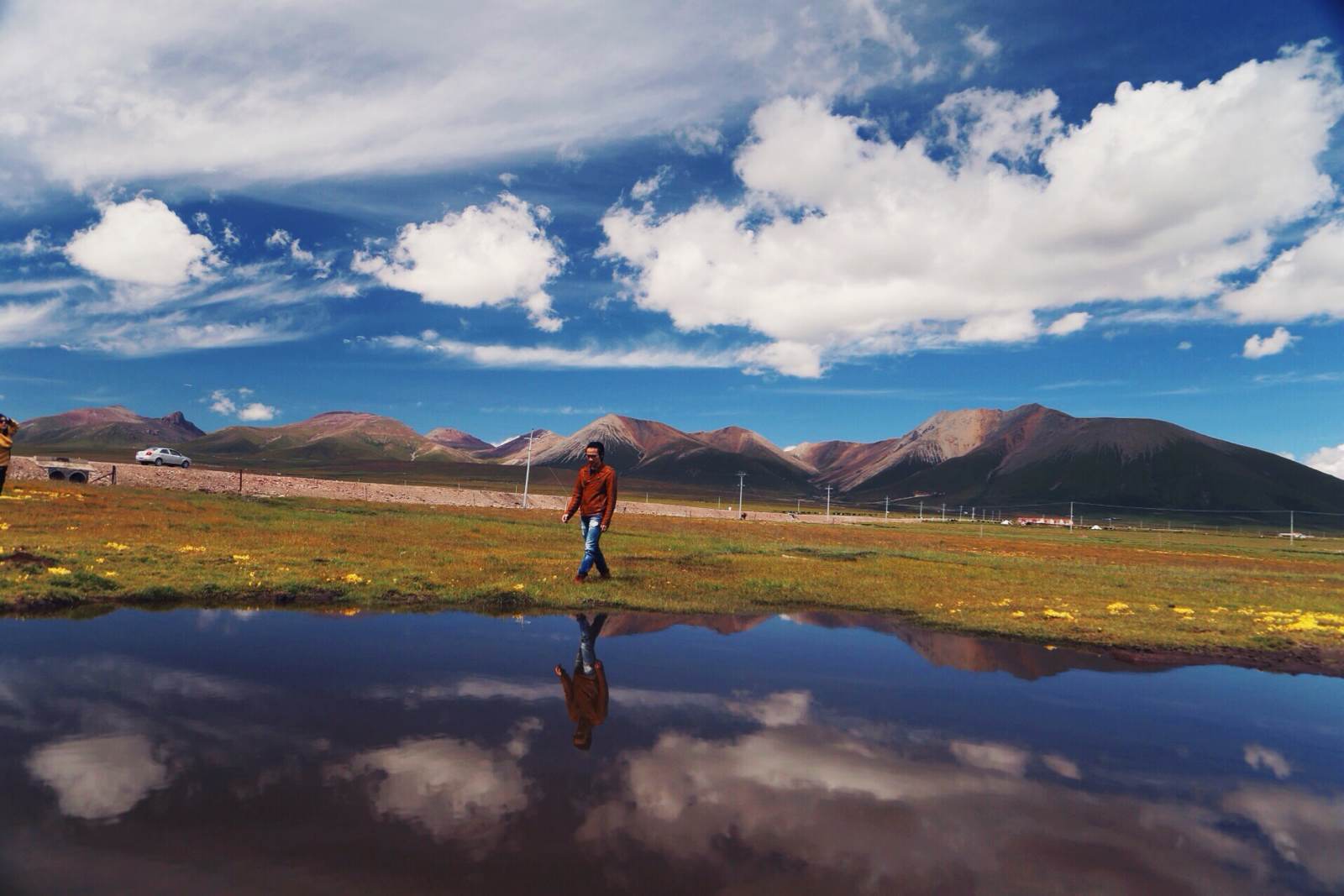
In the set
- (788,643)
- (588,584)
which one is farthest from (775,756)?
(588,584)

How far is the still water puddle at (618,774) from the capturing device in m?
5.20

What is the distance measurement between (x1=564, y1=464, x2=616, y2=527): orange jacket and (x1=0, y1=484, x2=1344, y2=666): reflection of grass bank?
85.3 inches

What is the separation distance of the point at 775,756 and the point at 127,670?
8849 mm

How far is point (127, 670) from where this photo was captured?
31.6 ft

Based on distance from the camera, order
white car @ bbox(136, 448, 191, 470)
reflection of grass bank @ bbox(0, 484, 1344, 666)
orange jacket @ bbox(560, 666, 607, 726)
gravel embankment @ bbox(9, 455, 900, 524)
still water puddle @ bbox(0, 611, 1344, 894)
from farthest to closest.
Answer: white car @ bbox(136, 448, 191, 470) → gravel embankment @ bbox(9, 455, 900, 524) → reflection of grass bank @ bbox(0, 484, 1344, 666) → orange jacket @ bbox(560, 666, 607, 726) → still water puddle @ bbox(0, 611, 1344, 894)

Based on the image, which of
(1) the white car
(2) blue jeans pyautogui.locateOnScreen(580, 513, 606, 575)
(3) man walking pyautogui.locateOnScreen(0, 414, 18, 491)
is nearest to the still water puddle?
(2) blue jeans pyautogui.locateOnScreen(580, 513, 606, 575)

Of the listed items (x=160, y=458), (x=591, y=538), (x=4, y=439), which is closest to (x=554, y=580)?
(x=591, y=538)

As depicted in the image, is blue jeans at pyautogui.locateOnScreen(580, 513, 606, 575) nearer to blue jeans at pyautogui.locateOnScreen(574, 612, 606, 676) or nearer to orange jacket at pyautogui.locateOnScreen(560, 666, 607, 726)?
blue jeans at pyautogui.locateOnScreen(574, 612, 606, 676)

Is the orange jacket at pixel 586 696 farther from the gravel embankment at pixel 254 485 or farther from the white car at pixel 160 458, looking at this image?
the white car at pixel 160 458

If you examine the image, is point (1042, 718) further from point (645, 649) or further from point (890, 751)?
point (645, 649)

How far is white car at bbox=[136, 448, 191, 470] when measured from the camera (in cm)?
10194

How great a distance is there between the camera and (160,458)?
341ft

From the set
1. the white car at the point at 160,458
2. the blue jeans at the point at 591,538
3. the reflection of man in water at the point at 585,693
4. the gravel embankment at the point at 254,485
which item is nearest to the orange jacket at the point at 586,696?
the reflection of man in water at the point at 585,693

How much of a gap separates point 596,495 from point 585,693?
10.4m
